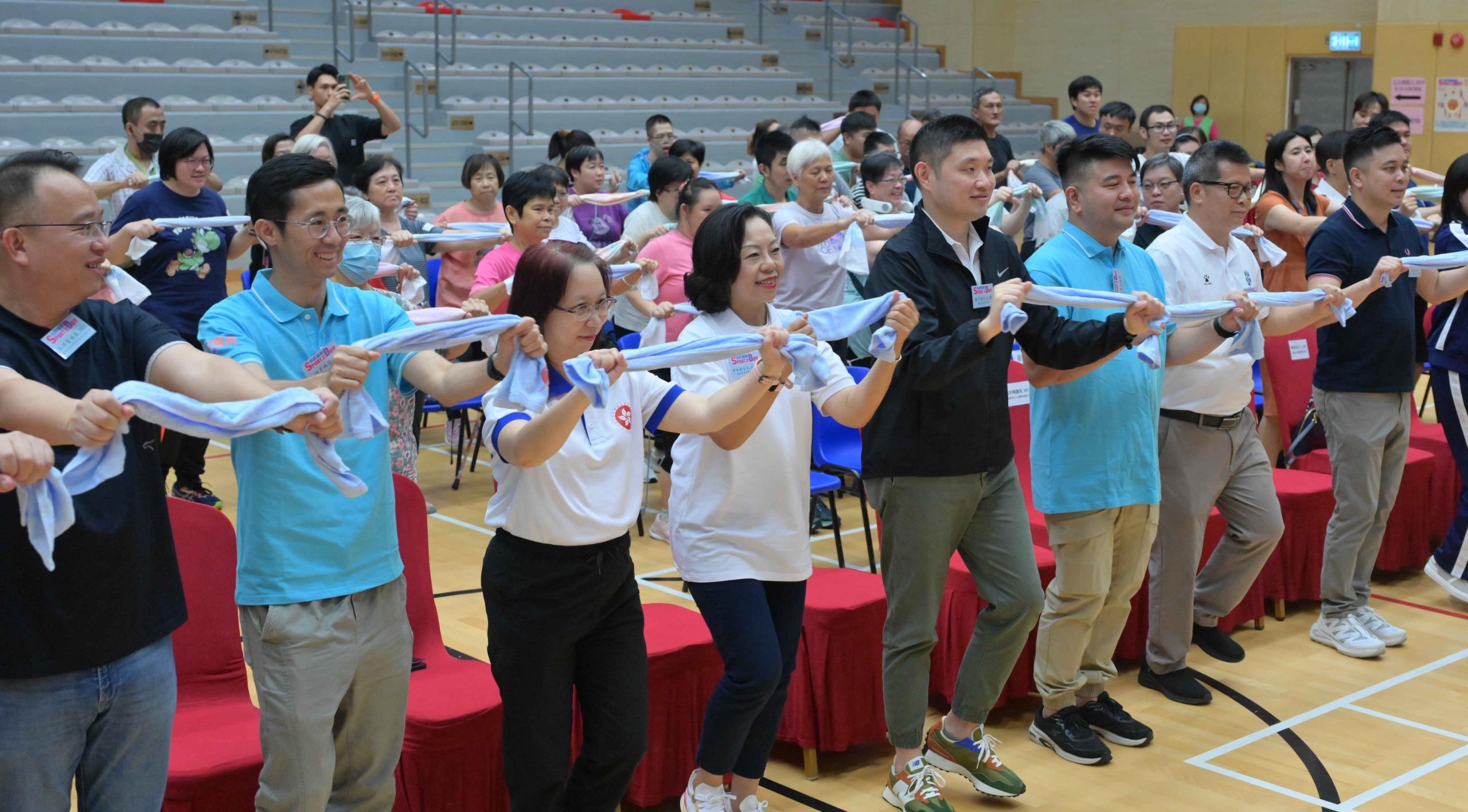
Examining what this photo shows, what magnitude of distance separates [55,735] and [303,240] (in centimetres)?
103

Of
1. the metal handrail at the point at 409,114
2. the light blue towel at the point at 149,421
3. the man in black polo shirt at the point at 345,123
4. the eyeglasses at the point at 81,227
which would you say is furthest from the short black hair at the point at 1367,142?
the metal handrail at the point at 409,114

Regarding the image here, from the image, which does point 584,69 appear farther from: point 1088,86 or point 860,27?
point 1088,86

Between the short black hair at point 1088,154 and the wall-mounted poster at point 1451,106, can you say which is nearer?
the short black hair at point 1088,154

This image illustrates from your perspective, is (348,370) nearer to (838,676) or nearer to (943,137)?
(943,137)

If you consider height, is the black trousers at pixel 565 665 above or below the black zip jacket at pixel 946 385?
below

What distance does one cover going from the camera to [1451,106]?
15.2m

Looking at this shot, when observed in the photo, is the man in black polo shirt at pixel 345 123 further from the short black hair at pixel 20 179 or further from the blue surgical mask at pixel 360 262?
the short black hair at pixel 20 179

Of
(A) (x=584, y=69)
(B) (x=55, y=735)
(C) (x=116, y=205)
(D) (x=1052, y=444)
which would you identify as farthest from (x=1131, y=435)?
(A) (x=584, y=69)

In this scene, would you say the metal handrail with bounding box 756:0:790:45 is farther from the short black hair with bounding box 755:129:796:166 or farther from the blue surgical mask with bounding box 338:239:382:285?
the blue surgical mask with bounding box 338:239:382:285

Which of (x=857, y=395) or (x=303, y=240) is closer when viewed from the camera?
(x=303, y=240)

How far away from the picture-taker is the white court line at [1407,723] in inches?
171

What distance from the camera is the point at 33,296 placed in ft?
7.52

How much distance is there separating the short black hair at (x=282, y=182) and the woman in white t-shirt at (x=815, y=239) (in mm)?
3641

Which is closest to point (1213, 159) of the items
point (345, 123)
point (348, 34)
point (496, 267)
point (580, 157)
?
point (496, 267)
